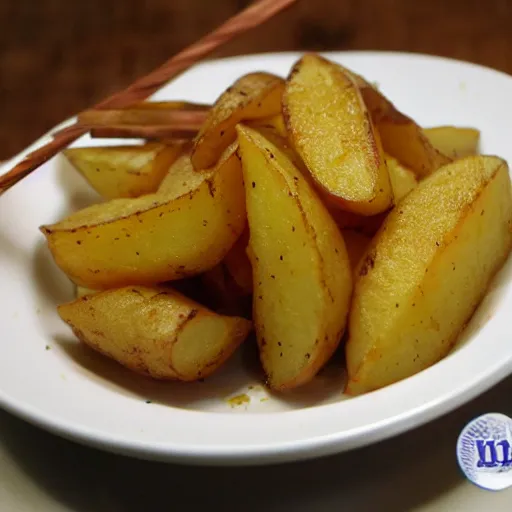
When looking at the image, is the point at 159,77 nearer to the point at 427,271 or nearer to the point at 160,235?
the point at 160,235

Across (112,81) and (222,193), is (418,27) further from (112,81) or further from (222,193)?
(222,193)

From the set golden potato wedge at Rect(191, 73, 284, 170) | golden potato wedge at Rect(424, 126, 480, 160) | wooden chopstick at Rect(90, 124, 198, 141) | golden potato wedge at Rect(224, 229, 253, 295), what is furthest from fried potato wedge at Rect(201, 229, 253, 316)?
golden potato wedge at Rect(424, 126, 480, 160)

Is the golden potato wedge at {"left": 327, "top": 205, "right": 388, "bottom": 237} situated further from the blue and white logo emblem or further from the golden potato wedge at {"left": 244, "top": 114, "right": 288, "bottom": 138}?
the blue and white logo emblem

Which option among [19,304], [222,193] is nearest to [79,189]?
[19,304]

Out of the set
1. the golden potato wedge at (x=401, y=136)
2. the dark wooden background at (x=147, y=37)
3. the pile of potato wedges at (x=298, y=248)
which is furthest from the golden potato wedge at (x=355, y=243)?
the dark wooden background at (x=147, y=37)

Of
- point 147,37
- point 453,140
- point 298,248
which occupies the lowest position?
point 453,140

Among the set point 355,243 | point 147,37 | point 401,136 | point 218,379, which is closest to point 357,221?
point 355,243

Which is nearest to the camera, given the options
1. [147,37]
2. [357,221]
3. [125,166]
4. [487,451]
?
[487,451]

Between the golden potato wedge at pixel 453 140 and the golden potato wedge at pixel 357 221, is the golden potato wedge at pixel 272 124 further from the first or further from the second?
the golden potato wedge at pixel 453 140
